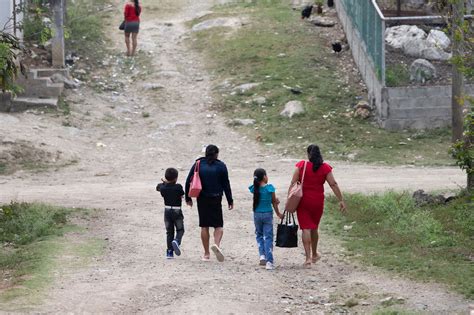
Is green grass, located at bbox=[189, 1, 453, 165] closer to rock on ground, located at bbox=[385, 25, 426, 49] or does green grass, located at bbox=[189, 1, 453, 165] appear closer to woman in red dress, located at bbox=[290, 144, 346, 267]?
rock on ground, located at bbox=[385, 25, 426, 49]

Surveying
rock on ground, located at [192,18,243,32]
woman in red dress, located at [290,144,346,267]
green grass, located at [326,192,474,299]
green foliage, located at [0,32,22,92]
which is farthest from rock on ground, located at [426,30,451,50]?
woman in red dress, located at [290,144,346,267]

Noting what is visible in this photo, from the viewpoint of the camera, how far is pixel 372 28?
24516 millimetres

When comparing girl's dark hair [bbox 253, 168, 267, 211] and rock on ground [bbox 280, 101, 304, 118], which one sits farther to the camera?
rock on ground [bbox 280, 101, 304, 118]

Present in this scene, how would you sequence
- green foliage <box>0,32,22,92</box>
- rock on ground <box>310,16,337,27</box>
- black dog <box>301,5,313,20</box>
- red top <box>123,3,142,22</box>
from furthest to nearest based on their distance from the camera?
black dog <box>301,5,313,20</box> → rock on ground <box>310,16,337,27</box> → red top <box>123,3,142,22</box> → green foliage <box>0,32,22,92</box>

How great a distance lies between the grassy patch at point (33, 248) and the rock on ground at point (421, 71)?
9342mm

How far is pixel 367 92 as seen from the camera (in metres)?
25.0

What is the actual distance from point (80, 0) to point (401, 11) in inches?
418

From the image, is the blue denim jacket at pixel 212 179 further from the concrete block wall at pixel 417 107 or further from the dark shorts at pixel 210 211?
the concrete block wall at pixel 417 107

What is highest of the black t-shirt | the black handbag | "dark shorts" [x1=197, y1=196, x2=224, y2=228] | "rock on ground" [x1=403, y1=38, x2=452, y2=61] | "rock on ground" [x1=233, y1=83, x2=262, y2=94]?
"rock on ground" [x1=403, y1=38, x2=452, y2=61]

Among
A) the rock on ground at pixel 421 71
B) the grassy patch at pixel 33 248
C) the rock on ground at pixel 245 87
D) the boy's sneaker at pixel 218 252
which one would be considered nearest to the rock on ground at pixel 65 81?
the rock on ground at pixel 245 87

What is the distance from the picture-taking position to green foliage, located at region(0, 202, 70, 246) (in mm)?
15245

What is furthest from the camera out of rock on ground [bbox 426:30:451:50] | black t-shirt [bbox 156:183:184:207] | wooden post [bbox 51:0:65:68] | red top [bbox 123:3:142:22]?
red top [bbox 123:3:142:22]

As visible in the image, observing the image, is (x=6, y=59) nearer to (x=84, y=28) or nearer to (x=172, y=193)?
(x=172, y=193)

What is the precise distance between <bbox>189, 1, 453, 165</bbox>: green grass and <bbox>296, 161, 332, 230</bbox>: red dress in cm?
839
